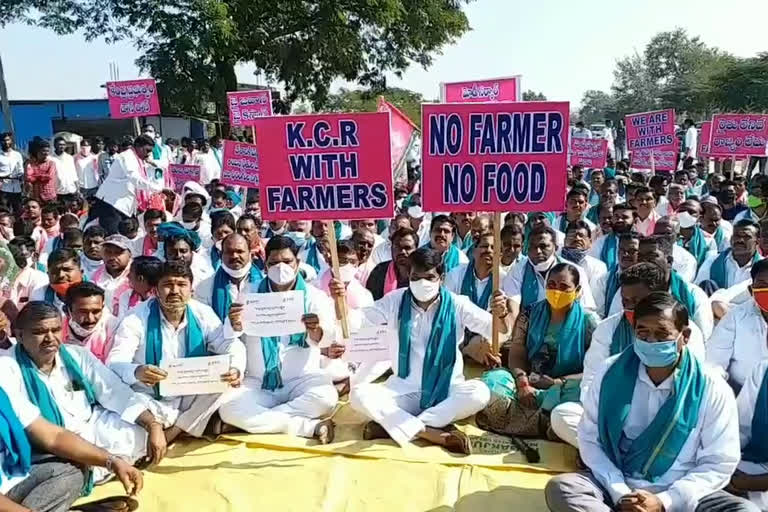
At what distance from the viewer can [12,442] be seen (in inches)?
118

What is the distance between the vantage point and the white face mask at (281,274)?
15.1ft

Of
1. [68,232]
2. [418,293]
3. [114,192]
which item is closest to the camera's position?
[418,293]

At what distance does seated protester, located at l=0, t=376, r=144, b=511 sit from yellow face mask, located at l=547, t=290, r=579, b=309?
2.51m

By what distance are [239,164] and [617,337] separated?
19.4 feet

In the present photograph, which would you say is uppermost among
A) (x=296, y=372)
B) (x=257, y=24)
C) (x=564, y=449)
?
(x=257, y=24)

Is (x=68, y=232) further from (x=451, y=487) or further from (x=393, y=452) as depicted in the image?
(x=451, y=487)

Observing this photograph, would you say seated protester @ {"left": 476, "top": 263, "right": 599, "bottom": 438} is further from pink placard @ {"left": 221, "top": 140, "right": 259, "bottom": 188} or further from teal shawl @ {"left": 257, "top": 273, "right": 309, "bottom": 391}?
pink placard @ {"left": 221, "top": 140, "right": 259, "bottom": 188}

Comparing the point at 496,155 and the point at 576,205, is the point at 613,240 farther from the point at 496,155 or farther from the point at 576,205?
the point at 496,155

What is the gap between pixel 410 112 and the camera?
101 feet

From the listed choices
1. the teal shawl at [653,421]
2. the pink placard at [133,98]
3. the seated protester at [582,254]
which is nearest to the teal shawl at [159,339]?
the teal shawl at [653,421]

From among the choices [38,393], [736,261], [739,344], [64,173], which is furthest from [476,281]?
[64,173]

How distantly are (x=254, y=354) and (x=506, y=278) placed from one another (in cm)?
207

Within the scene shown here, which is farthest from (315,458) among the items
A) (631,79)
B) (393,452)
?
(631,79)

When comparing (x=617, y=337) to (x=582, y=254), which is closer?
(x=617, y=337)
